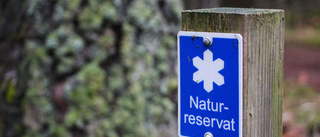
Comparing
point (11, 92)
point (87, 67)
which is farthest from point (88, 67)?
point (11, 92)

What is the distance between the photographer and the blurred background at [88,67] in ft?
8.62

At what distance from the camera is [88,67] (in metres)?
2.63

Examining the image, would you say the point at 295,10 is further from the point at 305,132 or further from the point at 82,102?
the point at 82,102

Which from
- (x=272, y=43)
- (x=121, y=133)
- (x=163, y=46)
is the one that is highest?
(x=272, y=43)

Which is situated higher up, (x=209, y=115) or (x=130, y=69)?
(x=209, y=115)

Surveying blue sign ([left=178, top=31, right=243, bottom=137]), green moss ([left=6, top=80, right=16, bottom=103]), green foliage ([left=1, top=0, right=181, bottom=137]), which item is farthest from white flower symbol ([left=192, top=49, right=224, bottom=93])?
green moss ([left=6, top=80, right=16, bottom=103])

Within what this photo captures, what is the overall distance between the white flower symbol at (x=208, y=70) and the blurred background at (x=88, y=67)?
1.32 m

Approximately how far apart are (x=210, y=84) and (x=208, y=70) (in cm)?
4

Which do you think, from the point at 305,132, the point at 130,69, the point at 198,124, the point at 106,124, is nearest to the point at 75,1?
the point at 130,69

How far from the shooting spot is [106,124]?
2691 mm

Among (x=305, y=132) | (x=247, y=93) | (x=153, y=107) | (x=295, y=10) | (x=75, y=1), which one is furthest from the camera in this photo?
(x=295, y=10)

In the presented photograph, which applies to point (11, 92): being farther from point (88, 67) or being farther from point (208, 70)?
point (208, 70)

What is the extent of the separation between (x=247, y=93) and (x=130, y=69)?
4.77 feet

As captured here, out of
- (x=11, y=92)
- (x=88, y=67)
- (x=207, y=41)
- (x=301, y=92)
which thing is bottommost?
(x=301, y=92)
